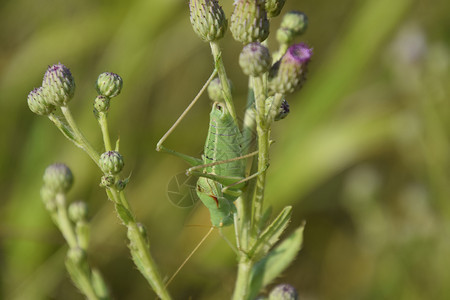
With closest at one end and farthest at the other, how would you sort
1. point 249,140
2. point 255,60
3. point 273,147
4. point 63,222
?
point 255,60 < point 249,140 < point 63,222 < point 273,147

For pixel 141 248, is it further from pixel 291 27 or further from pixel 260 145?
pixel 291 27

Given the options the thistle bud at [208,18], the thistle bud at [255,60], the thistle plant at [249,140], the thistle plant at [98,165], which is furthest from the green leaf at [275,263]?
the thistle bud at [208,18]

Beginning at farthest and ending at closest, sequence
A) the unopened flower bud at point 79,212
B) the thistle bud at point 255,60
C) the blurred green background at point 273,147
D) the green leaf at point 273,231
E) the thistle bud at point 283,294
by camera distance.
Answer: the blurred green background at point 273,147 → the unopened flower bud at point 79,212 → the thistle bud at point 283,294 → the green leaf at point 273,231 → the thistle bud at point 255,60

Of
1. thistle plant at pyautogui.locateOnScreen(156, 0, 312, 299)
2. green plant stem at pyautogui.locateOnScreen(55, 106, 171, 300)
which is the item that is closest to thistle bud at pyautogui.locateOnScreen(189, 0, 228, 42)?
thistle plant at pyautogui.locateOnScreen(156, 0, 312, 299)

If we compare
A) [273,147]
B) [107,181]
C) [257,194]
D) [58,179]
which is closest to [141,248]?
[107,181]

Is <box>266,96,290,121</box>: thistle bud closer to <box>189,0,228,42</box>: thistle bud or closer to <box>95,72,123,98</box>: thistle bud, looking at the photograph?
<box>189,0,228,42</box>: thistle bud

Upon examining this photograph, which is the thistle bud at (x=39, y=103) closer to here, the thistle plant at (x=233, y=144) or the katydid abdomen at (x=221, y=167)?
the thistle plant at (x=233, y=144)
